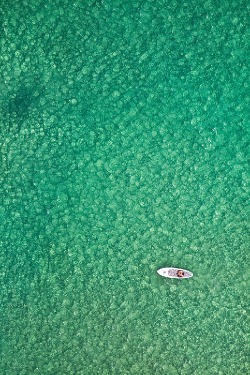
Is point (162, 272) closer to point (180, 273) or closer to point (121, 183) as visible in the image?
point (180, 273)

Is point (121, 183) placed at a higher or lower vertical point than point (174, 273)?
higher

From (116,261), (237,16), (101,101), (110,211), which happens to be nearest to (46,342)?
(116,261)

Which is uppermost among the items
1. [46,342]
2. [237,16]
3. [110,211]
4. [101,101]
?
[237,16]

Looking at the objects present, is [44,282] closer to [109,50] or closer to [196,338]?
[196,338]

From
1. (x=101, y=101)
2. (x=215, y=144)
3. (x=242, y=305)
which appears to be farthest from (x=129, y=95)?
(x=242, y=305)

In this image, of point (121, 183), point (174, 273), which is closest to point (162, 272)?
point (174, 273)

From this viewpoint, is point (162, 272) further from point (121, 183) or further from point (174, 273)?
point (121, 183)

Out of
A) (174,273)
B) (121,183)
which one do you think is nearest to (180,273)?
(174,273)

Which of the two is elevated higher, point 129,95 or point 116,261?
point 129,95
